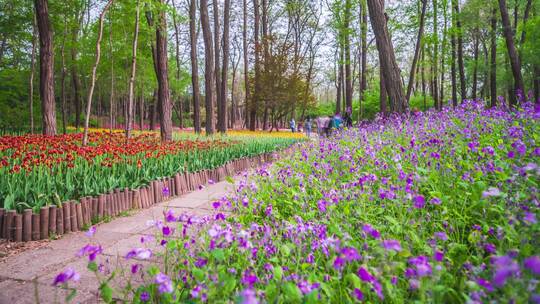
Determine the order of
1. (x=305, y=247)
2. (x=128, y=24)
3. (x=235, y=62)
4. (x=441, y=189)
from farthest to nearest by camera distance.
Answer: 1. (x=235, y=62)
2. (x=128, y=24)
3. (x=441, y=189)
4. (x=305, y=247)

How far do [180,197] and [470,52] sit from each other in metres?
34.3

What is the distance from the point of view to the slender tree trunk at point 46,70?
9.78m

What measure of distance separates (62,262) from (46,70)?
9.87 m

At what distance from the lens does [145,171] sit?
4656mm

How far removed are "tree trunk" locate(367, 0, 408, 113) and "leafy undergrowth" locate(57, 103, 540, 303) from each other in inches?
165

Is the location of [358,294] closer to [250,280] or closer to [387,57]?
[250,280]

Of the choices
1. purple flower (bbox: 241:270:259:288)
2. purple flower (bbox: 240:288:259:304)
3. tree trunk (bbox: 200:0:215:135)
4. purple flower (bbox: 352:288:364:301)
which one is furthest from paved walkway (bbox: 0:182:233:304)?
tree trunk (bbox: 200:0:215:135)

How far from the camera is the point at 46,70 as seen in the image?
9.99 m

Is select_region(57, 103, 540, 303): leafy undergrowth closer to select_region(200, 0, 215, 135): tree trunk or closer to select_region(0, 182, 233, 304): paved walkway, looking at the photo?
select_region(0, 182, 233, 304): paved walkway

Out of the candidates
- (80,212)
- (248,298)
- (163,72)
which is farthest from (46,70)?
(248,298)

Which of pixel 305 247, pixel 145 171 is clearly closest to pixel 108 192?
pixel 145 171

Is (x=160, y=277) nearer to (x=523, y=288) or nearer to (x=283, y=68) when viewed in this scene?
(x=523, y=288)

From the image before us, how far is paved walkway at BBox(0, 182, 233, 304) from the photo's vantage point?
2.06m

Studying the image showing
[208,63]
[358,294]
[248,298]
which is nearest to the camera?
[248,298]
